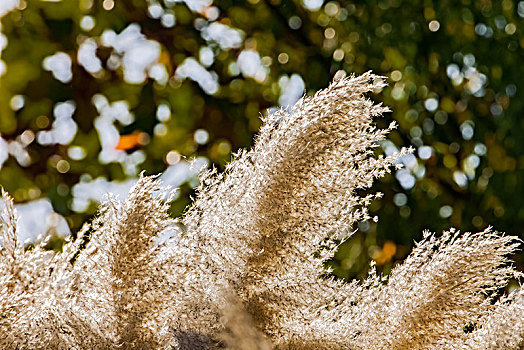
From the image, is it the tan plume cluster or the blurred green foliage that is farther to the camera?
the blurred green foliage

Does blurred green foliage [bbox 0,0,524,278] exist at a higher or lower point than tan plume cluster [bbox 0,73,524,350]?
lower

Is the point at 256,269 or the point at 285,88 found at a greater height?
the point at 256,269

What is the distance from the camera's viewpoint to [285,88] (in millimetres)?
1777

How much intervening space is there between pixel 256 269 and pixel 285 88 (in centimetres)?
143

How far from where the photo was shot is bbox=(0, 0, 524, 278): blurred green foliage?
1.45 metres

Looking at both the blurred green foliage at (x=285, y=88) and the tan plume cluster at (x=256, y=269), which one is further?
the blurred green foliage at (x=285, y=88)

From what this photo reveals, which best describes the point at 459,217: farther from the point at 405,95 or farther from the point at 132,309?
the point at 132,309

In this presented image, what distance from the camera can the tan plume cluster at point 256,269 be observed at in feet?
1.15

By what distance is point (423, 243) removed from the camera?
452mm

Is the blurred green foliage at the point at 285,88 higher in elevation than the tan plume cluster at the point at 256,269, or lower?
lower

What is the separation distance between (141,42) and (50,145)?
33 centimetres

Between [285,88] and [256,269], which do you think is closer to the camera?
[256,269]

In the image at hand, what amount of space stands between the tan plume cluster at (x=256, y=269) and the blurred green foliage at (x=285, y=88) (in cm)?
105

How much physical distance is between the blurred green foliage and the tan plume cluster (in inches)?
41.3
